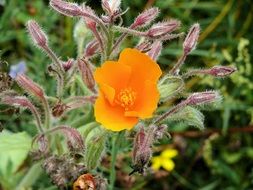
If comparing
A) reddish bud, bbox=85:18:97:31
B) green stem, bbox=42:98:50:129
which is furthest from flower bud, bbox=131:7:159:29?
green stem, bbox=42:98:50:129

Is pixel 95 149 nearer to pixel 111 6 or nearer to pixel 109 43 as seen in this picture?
pixel 109 43

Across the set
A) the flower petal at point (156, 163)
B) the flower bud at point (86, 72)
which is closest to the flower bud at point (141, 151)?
the flower bud at point (86, 72)

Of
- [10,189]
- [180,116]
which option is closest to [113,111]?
[180,116]

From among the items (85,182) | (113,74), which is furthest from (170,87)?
(85,182)

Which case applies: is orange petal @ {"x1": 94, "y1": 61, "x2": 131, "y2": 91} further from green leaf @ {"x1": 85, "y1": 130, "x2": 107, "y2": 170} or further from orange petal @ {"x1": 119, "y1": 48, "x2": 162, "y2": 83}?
green leaf @ {"x1": 85, "y1": 130, "x2": 107, "y2": 170}

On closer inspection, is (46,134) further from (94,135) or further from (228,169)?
(228,169)

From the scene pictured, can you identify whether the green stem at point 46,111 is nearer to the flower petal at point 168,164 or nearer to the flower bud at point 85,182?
the flower bud at point 85,182
